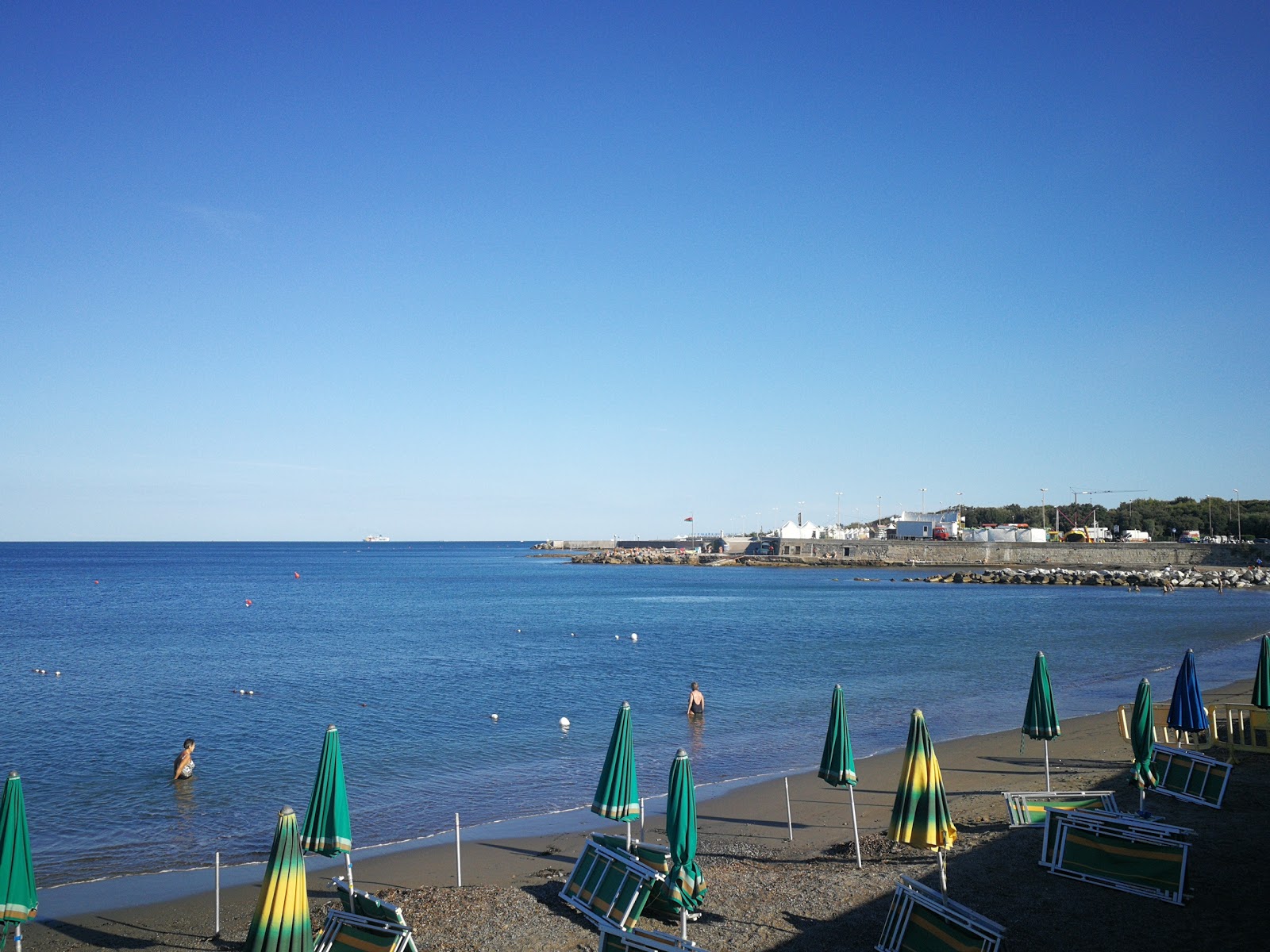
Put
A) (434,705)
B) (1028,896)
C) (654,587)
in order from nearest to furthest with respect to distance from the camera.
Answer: (1028,896)
(434,705)
(654,587)

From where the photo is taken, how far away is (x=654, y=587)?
103 meters

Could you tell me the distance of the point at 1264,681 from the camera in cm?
1856

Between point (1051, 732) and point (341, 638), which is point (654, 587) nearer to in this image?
point (341, 638)

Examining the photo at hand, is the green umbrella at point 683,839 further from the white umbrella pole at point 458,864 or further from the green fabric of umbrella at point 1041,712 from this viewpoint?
the green fabric of umbrella at point 1041,712

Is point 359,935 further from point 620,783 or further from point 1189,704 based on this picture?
point 1189,704

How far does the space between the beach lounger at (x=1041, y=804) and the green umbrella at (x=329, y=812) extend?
33.0ft

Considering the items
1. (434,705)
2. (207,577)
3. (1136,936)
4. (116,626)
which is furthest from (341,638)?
(207,577)

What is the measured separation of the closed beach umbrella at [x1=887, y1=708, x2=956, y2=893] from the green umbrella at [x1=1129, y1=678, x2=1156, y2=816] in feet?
17.2

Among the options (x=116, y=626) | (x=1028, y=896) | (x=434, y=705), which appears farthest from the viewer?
(x=116, y=626)

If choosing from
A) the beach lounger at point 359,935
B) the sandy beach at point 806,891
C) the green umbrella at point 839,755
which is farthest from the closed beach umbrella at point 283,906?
the green umbrella at point 839,755

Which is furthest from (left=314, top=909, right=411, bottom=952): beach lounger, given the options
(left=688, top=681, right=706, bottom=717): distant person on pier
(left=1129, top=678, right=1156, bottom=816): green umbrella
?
(left=688, top=681, right=706, bottom=717): distant person on pier

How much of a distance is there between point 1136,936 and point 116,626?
198 feet

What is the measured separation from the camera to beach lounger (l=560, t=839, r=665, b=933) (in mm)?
10734

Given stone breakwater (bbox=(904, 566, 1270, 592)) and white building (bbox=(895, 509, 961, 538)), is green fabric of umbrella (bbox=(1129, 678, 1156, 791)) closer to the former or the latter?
stone breakwater (bbox=(904, 566, 1270, 592))
